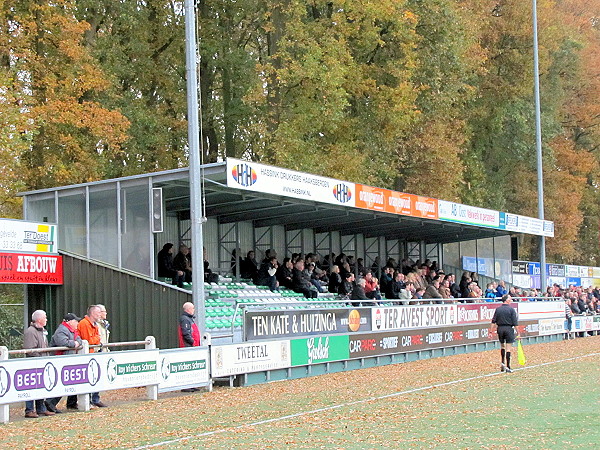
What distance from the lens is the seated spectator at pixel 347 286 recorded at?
101ft

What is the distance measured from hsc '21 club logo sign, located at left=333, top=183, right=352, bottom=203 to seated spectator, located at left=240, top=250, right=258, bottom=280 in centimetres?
345

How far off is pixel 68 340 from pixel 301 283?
13201 mm

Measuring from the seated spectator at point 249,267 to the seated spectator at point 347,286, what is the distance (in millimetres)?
2753

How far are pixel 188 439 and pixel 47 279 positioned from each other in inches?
453

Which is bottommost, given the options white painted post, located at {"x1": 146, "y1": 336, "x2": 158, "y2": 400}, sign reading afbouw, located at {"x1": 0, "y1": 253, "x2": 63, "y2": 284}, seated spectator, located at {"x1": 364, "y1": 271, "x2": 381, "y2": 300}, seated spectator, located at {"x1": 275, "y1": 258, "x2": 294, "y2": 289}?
white painted post, located at {"x1": 146, "y1": 336, "x2": 158, "y2": 400}

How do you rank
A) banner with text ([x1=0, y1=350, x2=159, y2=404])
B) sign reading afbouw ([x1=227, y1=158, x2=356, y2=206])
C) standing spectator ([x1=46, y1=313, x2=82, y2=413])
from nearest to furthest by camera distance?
banner with text ([x1=0, y1=350, x2=159, y2=404]) → standing spectator ([x1=46, y1=313, x2=82, y2=413]) → sign reading afbouw ([x1=227, y1=158, x2=356, y2=206])

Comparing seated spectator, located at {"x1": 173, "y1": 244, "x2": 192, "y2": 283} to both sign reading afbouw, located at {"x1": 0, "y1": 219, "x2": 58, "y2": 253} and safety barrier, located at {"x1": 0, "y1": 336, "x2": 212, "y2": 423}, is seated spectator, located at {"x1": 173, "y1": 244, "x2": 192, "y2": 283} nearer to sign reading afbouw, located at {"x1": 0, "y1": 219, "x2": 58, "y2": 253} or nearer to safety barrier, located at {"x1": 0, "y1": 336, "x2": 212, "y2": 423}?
sign reading afbouw, located at {"x1": 0, "y1": 219, "x2": 58, "y2": 253}

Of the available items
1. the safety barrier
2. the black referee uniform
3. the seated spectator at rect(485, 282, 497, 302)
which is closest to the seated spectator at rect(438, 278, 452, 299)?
the seated spectator at rect(485, 282, 497, 302)

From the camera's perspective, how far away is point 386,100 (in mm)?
41688

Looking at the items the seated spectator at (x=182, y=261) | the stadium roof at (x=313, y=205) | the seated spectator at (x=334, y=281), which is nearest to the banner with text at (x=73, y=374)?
the stadium roof at (x=313, y=205)

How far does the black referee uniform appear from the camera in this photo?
23297mm

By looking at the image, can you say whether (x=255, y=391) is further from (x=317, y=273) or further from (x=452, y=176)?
(x=452, y=176)

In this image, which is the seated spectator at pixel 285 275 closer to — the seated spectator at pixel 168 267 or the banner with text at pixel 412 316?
the banner with text at pixel 412 316

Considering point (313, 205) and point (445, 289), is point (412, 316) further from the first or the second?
point (445, 289)
